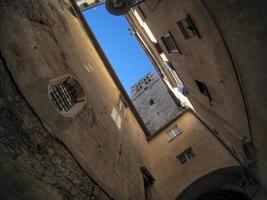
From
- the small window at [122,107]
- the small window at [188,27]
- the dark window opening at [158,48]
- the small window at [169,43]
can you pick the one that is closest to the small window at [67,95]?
the small window at [188,27]

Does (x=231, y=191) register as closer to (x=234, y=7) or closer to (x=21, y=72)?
(x=234, y=7)

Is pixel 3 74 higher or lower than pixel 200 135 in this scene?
higher

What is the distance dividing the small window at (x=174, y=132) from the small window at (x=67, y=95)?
8256 millimetres

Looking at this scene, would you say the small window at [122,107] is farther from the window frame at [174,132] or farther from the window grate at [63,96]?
the window grate at [63,96]

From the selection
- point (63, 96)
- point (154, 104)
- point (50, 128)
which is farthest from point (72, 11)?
point (154, 104)

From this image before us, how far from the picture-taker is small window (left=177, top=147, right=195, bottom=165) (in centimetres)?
1331

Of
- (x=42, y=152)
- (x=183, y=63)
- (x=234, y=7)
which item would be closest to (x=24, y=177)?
(x=42, y=152)

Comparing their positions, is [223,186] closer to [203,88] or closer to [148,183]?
[148,183]

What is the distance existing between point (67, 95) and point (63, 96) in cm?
32

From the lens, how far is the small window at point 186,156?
1331cm

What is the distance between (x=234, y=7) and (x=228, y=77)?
2256 mm

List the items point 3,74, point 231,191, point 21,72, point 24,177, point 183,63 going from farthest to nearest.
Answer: point 231,191, point 183,63, point 21,72, point 3,74, point 24,177

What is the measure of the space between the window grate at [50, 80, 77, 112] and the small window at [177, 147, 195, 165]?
7.39m

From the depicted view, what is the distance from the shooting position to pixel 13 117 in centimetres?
408
